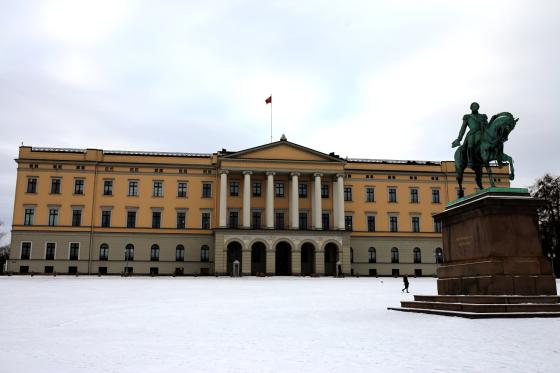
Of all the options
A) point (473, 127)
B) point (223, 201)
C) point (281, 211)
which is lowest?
point (473, 127)

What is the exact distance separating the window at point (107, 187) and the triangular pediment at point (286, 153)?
15.1 m

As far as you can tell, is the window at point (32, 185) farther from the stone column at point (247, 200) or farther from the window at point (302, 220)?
the window at point (302, 220)

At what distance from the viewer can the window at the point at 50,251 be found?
188 ft

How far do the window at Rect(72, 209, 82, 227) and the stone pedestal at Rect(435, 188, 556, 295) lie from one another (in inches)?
2028

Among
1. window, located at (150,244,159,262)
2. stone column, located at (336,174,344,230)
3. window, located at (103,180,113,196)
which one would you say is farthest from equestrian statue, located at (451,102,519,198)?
window, located at (103,180,113,196)

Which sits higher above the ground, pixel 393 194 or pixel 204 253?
pixel 393 194

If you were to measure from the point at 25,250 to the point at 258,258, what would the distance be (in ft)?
81.7

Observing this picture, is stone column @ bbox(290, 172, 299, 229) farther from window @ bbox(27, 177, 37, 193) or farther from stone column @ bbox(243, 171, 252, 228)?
window @ bbox(27, 177, 37, 193)

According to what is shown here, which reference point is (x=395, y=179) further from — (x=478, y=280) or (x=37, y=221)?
(x=478, y=280)

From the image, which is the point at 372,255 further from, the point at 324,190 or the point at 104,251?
the point at 104,251

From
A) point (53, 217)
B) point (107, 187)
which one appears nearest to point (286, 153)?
point (107, 187)

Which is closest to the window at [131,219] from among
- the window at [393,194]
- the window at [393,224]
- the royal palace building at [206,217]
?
the royal palace building at [206,217]

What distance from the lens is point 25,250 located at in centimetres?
5706

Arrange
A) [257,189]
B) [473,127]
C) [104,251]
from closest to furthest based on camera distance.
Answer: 1. [473,127]
2. [104,251]
3. [257,189]
